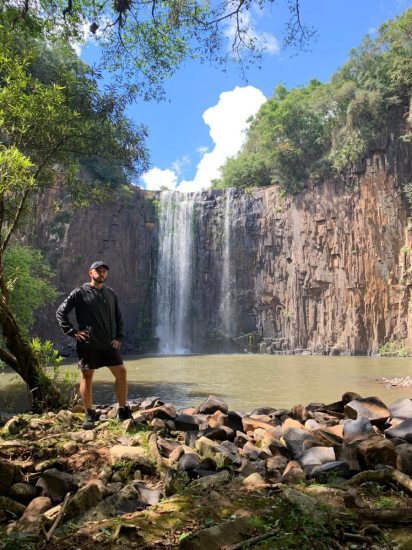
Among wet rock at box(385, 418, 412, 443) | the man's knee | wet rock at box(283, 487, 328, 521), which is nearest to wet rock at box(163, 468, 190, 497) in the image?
wet rock at box(283, 487, 328, 521)

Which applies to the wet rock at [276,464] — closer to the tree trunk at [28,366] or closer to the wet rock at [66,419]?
the wet rock at [66,419]

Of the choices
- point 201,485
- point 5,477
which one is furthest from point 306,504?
point 5,477

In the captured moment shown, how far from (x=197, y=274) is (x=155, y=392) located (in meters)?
23.2

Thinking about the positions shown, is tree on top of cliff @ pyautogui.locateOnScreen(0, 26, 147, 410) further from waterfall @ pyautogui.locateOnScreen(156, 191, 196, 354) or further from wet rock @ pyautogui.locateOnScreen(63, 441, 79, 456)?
waterfall @ pyautogui.locateOnScreen(156, 191, 196, 354)

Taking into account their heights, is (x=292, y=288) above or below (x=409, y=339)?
above

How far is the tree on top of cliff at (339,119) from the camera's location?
94.8ft

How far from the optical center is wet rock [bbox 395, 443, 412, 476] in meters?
3.21

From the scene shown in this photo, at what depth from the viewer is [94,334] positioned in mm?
5355

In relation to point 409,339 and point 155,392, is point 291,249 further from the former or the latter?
point 155,392

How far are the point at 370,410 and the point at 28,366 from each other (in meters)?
4.33

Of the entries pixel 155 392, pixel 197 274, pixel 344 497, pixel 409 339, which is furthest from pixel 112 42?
pixel 197 274

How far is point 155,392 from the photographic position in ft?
38.4

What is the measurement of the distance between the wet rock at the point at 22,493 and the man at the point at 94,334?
2138 mm

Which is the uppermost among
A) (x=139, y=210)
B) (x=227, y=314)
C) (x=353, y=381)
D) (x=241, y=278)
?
(x=139, y=210)
